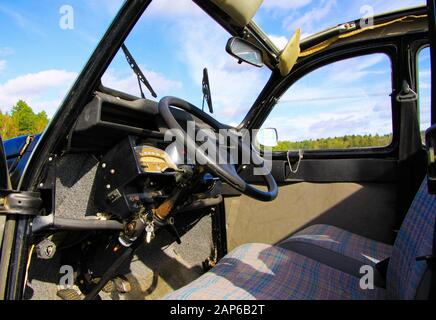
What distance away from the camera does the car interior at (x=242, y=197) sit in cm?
133

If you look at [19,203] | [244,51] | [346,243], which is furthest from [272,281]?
[244,51]

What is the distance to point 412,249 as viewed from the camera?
129 centimetres

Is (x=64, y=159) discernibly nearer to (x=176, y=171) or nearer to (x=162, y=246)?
(x=176, y=171)

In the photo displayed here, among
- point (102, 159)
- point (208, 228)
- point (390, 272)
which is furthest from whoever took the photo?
point (208, 228)

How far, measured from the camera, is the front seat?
119cm

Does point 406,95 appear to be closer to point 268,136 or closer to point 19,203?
point 268,136

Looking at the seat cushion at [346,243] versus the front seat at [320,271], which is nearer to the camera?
the front seat at [320,271]

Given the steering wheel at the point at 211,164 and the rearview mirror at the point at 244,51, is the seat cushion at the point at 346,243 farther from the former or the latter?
the rearview mirror at the point at 244,51

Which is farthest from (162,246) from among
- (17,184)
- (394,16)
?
(394,16)

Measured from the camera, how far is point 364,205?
225 cm

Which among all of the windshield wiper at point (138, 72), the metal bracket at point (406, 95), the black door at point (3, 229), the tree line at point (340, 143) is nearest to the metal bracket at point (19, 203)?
the black door at point (3, 229)

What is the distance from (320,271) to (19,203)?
3.89ft
